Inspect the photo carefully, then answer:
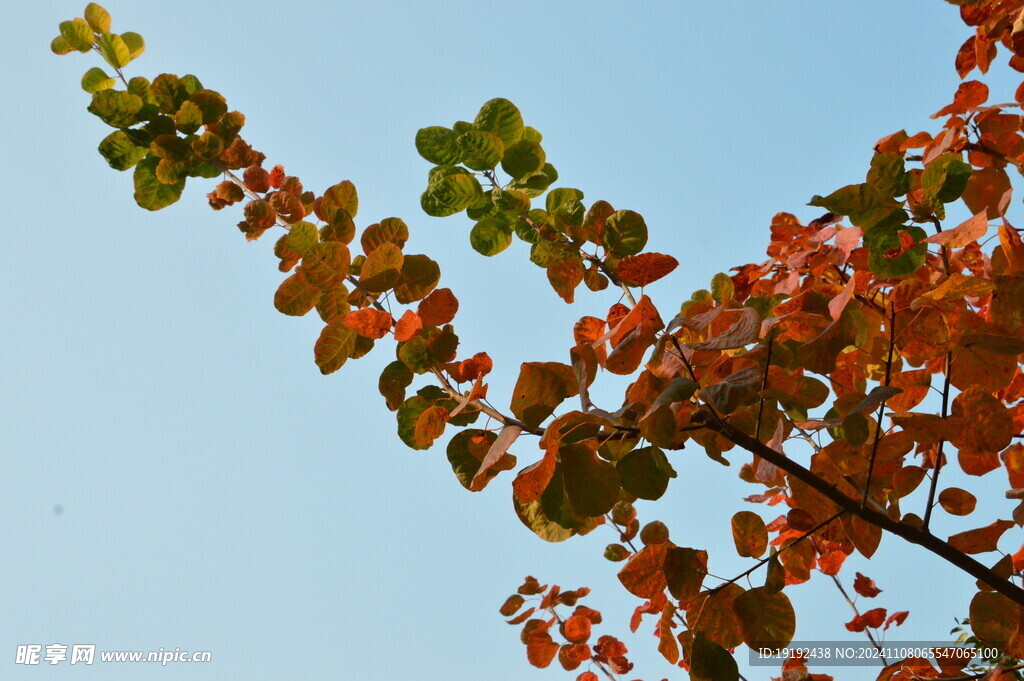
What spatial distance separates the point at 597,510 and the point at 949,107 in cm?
88

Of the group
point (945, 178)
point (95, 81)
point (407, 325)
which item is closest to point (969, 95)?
point (945, 178)

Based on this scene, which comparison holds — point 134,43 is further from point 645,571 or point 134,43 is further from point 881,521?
point 881,521

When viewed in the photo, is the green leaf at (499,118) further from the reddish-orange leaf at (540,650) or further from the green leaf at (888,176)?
the reddish-orange leaf at (540,650)

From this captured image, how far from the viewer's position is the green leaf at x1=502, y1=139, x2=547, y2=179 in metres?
1.01

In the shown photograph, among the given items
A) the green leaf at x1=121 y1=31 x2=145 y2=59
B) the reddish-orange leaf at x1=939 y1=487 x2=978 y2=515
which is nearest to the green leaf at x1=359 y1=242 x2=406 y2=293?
the green leaf at x1=121 y1=31 x2=145 y2=59

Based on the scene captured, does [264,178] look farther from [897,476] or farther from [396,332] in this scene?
[897,476]

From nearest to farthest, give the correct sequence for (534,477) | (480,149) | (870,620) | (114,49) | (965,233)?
(534,477)
(965,233)
(480,149)
(114,49)
(870,620)

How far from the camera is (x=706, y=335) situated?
924 millimetres

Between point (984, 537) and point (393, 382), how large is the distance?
0.80 meters

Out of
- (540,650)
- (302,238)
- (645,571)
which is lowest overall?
(645,571)

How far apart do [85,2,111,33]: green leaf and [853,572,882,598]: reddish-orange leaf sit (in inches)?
78.4

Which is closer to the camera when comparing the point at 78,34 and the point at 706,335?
the point at 706,335

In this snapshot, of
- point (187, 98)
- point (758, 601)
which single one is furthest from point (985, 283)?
point (187, 98)

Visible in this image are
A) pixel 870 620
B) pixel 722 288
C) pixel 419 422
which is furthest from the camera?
pixel 870 620
